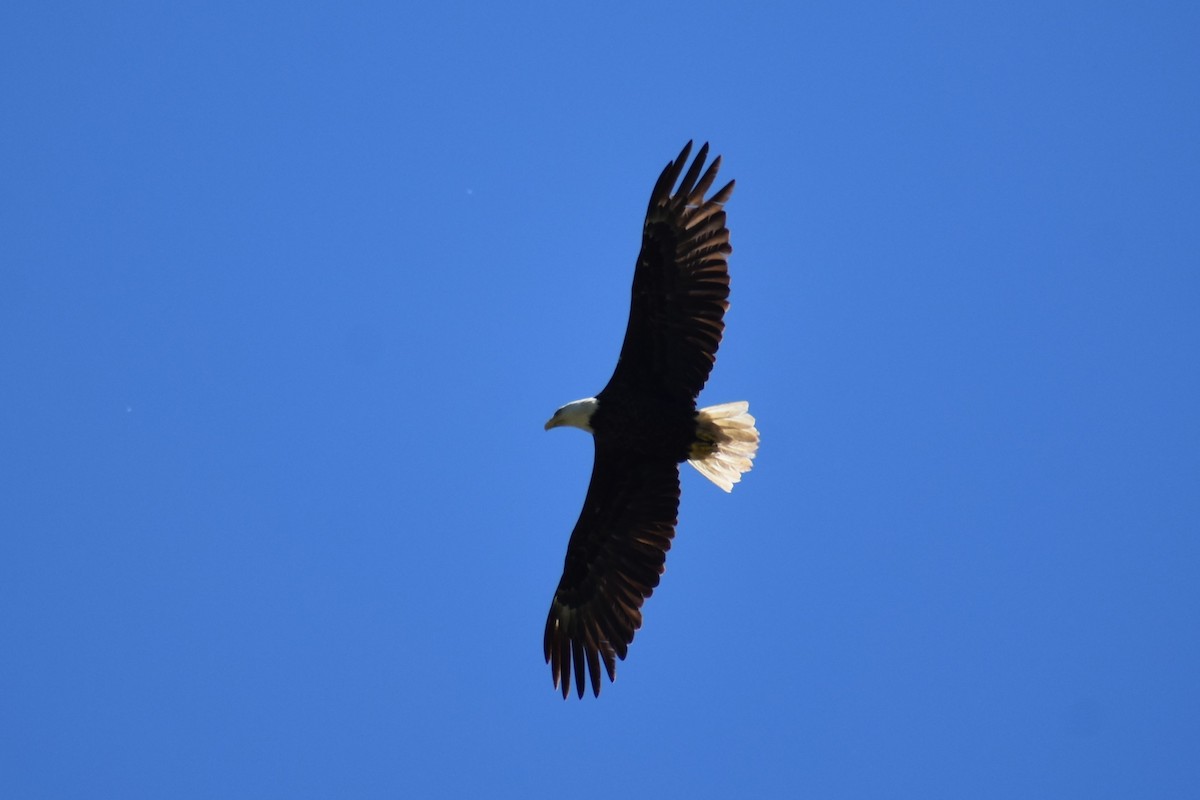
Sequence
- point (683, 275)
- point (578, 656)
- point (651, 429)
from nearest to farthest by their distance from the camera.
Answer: point (683, 275), point (651, 429), point (578, 656)

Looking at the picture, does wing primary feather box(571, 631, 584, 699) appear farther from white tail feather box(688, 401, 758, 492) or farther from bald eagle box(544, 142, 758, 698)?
white tail feather box(688, 401, 758, 492)

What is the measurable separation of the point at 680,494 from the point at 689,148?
2477 mm

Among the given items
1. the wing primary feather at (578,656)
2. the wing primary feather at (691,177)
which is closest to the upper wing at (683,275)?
the wing primary feather at (691,177)

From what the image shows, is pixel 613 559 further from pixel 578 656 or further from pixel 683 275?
pixel 683 275

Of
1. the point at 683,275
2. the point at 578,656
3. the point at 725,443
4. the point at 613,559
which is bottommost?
the point at 578,656

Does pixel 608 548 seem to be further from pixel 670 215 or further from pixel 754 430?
pixel 670 215

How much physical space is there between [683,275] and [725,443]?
1250mm

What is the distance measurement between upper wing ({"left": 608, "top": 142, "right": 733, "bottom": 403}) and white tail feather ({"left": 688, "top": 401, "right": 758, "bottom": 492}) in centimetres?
34

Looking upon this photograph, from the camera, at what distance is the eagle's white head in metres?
9.80

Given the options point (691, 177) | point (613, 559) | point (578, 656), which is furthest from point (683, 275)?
point (578, 656)

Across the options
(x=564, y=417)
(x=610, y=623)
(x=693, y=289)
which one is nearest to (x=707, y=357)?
(x=693, y=289)

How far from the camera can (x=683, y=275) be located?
9516 millimetres

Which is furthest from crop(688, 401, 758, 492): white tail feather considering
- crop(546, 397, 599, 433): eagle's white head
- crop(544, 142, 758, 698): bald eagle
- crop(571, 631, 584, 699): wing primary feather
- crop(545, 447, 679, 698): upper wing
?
crop(571, 631, 584, 699): wing primary feather

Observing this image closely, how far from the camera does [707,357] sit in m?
9.58
